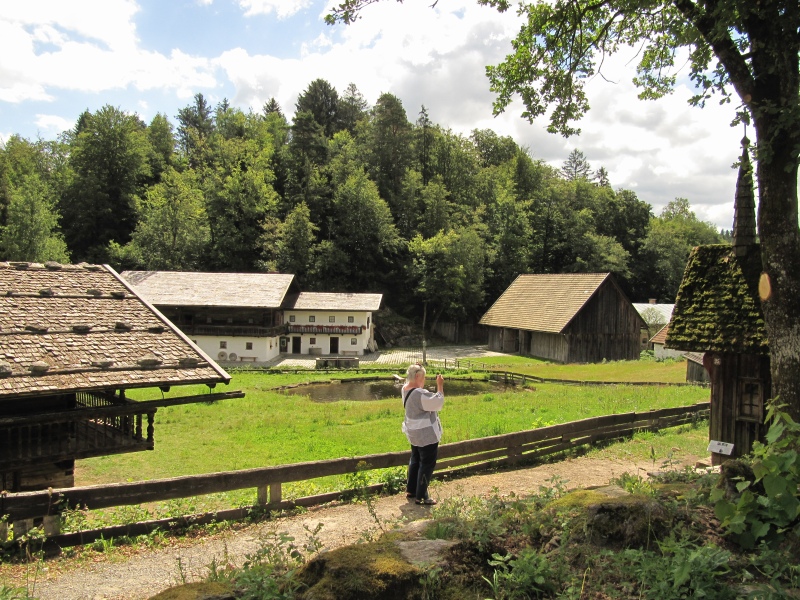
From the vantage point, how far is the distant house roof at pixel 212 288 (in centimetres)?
4484

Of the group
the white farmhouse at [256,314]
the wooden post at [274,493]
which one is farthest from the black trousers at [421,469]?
the white farmhouse at [256,314]

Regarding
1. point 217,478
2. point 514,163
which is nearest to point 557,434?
point 217,478

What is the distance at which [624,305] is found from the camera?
4722cm

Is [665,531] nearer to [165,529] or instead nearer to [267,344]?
[165,529]

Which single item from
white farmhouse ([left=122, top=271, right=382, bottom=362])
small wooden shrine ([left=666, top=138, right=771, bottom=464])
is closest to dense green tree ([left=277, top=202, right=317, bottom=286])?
white farmhouse ([left=122, top=271, right=382, bottom=362])

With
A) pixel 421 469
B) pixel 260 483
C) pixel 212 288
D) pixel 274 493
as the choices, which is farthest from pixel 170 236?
pixel 421 469

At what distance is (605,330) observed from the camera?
46.2 m

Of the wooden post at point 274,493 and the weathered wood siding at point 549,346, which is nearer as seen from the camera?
the wooden post at point 274,493

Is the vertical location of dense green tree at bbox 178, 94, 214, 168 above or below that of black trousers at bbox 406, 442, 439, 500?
above

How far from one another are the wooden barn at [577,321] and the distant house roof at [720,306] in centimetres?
3063

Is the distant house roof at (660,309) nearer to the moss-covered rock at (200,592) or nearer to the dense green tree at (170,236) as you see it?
the dense green tree at (170,236)

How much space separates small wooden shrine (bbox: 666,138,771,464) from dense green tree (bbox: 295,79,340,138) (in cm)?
7546

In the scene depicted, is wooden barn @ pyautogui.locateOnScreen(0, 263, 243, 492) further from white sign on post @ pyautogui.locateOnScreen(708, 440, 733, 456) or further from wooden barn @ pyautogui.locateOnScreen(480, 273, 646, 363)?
wooden barn @ pyautogui.locateOnScreen(480, 273, 646, 363)

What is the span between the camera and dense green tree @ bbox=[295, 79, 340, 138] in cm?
8369
